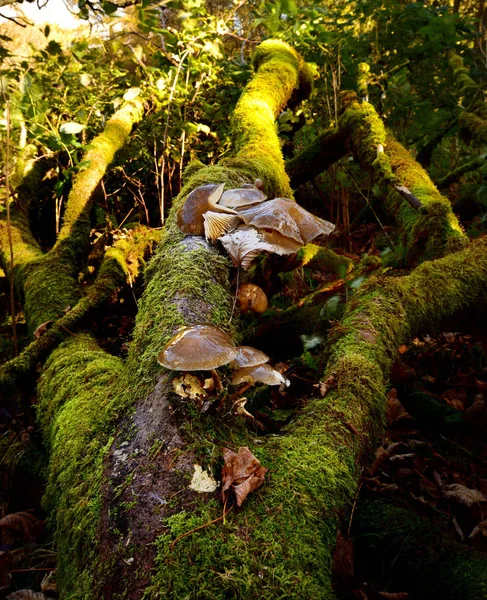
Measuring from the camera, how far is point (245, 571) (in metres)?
1.08

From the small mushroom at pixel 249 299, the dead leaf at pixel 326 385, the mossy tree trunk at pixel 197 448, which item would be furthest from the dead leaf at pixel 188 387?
the small mushroom at pixel 249 299

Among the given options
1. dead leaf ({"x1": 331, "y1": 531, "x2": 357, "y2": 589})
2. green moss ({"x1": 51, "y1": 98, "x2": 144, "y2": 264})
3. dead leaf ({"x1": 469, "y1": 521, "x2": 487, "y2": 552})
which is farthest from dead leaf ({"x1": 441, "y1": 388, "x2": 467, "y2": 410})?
green moss ({"x1": 51, "y1": 98, "x2": 144, "y2": 264})

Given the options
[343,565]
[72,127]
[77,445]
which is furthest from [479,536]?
[72,127]

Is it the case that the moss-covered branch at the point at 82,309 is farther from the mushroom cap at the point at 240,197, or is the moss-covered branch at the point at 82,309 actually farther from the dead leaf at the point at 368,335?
the dead leaf at the point at 368,335

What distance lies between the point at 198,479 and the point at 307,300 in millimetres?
2561

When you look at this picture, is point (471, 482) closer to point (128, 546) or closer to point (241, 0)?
point (128, 546)

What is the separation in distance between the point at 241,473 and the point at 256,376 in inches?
25.1

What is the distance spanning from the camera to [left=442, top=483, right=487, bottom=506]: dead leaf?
87.2 inches

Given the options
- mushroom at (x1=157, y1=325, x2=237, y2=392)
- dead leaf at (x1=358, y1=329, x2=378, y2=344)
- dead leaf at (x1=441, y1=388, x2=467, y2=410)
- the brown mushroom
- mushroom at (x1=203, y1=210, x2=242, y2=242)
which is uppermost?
mushroom at (x1=203, y1=210, x2=242, y2=242)

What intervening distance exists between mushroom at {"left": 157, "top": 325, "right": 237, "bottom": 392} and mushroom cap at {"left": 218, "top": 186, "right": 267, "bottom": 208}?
3.38ft

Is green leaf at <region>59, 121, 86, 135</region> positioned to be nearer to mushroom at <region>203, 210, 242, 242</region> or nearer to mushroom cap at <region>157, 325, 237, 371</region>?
mushroom at <region>203, 210, 242, 242</region>

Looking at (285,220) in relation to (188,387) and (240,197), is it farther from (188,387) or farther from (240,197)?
(188,387)

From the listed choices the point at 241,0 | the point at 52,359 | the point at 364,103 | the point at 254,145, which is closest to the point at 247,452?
the point at 52,359

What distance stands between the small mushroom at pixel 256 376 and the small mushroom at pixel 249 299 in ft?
1.57
